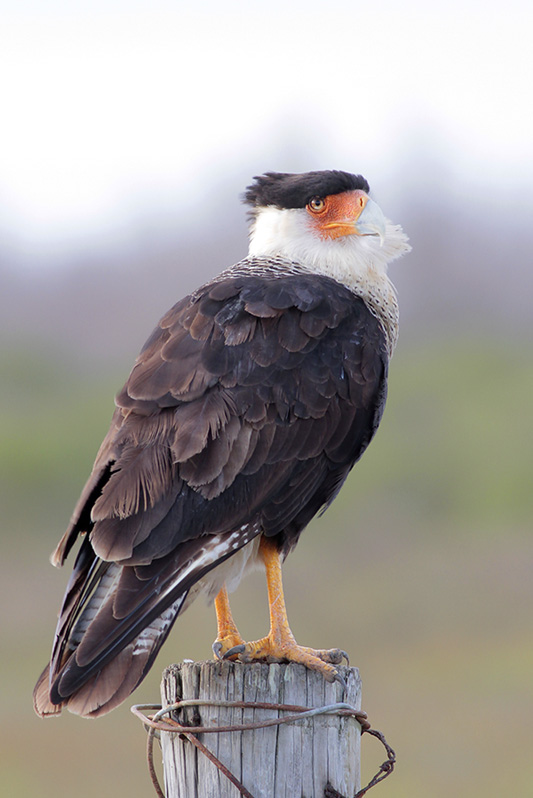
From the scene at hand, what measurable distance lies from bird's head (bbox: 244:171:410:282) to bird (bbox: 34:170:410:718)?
0.07 metres

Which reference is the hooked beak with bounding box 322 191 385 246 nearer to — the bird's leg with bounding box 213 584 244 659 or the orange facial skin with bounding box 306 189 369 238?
the orange facial skin with bounding box 306 189 369 238

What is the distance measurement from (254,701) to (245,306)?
4.45 feet

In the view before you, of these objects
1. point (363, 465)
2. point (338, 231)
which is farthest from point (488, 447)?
point (338, 231)

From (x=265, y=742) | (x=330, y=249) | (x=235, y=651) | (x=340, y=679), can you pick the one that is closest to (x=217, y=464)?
(x=235, y=651)

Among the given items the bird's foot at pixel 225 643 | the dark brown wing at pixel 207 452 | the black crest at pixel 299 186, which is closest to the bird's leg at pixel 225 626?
the bird's foot at pixel 225 643

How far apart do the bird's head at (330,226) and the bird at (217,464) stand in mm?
72

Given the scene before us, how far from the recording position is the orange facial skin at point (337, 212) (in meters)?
3.95

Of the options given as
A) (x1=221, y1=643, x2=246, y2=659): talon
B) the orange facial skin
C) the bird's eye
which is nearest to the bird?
(x1=221, y1=643, x2=246, y2=659): talon

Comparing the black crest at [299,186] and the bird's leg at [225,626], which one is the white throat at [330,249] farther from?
the bird's leg at [225,626]

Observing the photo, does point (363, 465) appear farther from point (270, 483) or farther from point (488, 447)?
point (270, 483)

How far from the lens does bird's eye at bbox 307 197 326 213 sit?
4.00 m

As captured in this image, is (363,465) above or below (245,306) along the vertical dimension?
below

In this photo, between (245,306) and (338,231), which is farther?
(338,231)

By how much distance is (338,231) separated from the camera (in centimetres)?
396
